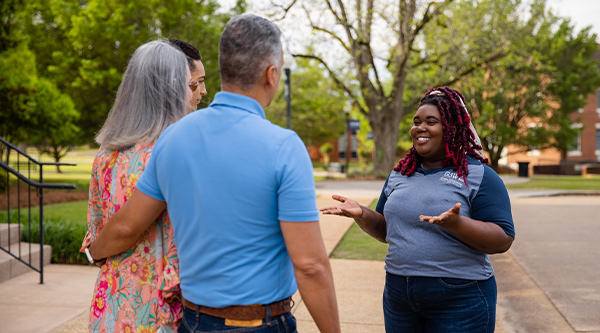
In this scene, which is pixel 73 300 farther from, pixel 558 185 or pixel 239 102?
pixel 558 185

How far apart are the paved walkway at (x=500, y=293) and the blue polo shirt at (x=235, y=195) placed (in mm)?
3247

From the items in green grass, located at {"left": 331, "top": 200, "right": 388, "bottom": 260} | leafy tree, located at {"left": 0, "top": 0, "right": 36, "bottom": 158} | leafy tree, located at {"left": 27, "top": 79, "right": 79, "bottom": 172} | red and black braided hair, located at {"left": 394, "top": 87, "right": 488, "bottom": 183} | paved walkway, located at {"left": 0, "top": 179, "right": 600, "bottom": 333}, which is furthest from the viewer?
leafy tree, located at {"left": 27, "top": 79, "right": 79, "bottom": 172}

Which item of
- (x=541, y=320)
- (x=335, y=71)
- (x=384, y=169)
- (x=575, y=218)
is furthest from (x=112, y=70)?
(x=541, y=320)

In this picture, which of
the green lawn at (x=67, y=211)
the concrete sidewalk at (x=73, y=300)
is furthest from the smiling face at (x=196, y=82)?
the green lawn at (x=67, y=211)

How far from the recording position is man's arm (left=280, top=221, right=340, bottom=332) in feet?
5.55

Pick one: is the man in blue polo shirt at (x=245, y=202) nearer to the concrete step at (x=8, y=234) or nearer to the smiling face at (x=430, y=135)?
the smiling face at (x=430, y=135)

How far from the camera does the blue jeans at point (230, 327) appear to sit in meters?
1.76

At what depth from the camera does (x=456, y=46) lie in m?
24.7

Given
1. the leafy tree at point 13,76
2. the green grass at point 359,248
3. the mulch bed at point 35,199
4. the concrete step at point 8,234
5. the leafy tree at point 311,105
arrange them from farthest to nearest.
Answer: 1. the leafy tree at point 311,105
2. the leafy tree at point 13,76
3. the mulch bed at point 35,199
4. the green grass at point 359,248
5. the concrete step at point 8,234

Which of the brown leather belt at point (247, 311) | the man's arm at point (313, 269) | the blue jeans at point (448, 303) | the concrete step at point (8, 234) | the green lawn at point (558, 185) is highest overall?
the man's arm at point (313, 269)

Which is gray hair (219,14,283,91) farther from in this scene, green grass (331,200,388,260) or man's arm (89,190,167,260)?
green grass (331,200,388,260)

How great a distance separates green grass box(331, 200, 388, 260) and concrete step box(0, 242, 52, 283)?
12.6 ft

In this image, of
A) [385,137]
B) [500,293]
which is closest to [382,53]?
[385,137]

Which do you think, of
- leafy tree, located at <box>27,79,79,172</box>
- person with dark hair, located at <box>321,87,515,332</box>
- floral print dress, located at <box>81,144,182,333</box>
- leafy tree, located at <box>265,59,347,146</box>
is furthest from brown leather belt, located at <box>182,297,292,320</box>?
leafy tree, located at <box>265,59,347,146</box>
